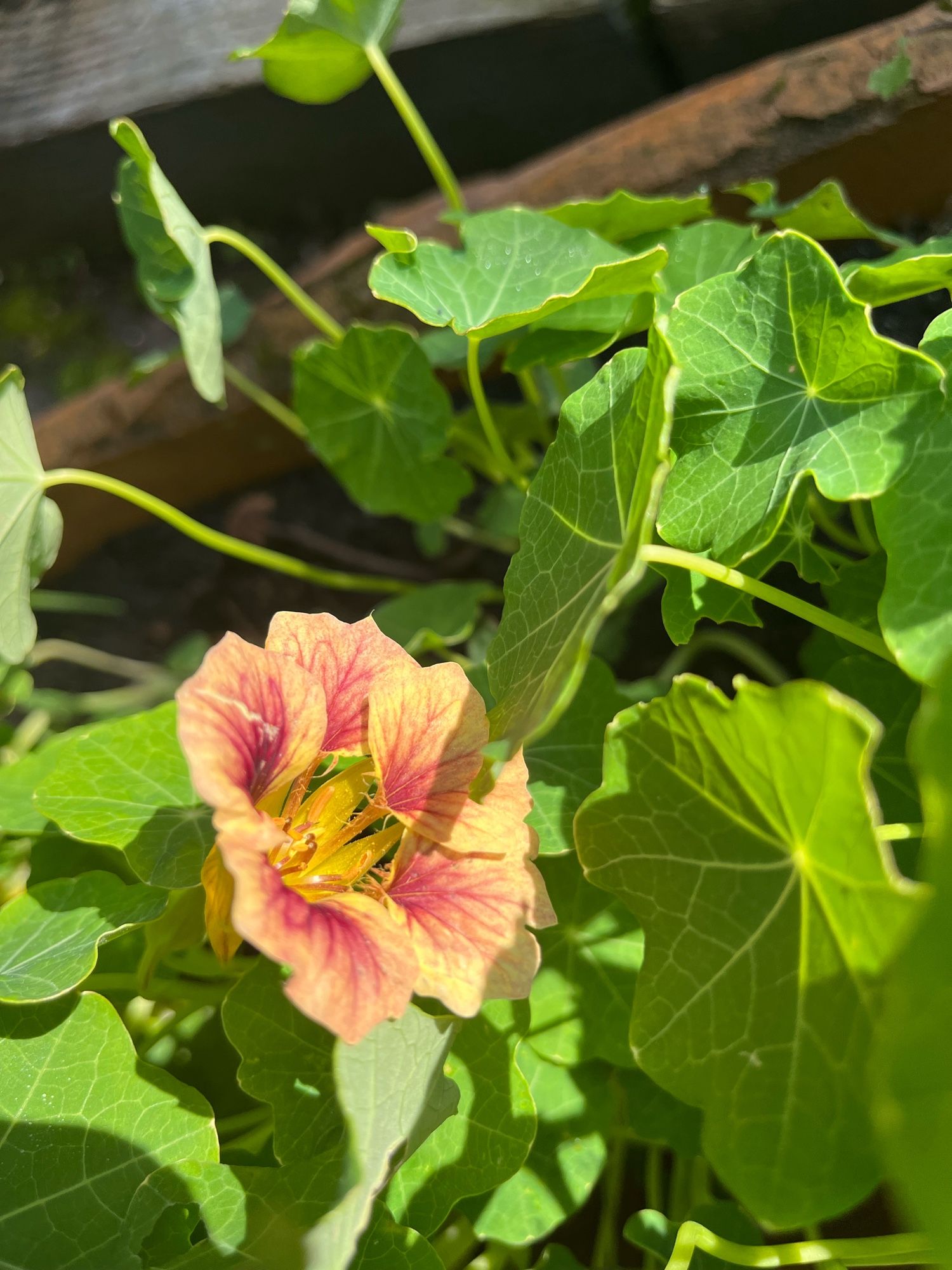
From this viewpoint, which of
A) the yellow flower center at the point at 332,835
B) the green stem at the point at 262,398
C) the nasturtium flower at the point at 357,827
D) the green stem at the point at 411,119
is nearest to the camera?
the nasturtium flower at the point at 357,827

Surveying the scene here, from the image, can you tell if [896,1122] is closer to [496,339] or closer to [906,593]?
[906,593]

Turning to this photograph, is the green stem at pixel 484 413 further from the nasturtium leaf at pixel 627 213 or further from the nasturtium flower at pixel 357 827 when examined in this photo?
the nasturtium flower at pixel 357 827

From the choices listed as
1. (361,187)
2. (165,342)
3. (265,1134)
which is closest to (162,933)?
(265,1134)

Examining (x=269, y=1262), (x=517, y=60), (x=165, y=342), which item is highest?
(x=517, y=60)

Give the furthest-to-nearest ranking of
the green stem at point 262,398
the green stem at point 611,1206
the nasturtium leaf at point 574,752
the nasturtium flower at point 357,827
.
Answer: the green stem at point 262,398 < the green stem at point 611,1206 < the nasturtium leaf at point 574,752 < the nasturtium flower at point 357,827

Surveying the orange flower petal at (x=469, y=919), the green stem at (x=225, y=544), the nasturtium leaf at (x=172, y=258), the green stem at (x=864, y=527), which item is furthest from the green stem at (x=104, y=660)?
the green stem at (x=864, y=527)

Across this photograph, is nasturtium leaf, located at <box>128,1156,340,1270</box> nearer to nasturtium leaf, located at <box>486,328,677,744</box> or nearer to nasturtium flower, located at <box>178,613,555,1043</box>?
nasturtium flower, located at <box>178,613,555,1043</box>
